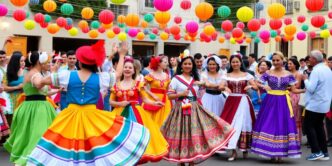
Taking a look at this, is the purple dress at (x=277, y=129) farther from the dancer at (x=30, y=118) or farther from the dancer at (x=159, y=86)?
the dancer at (x=30, y=118)

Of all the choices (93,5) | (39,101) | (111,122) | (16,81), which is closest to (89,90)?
(111,122)

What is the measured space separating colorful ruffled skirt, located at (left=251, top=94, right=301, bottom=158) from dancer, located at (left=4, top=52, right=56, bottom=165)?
3.61 meters

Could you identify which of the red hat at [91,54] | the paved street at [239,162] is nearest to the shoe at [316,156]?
the paved street at [239,162]

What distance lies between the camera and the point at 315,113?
959 centimetres

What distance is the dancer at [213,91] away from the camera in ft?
31.3

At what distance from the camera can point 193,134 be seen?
7.93m

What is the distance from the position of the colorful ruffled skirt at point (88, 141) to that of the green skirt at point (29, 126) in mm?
1215

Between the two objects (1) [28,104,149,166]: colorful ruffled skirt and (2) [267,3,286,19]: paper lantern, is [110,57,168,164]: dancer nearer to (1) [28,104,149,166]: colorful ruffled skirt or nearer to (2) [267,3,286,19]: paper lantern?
(1) [28,104,149,166]: colorful ruffled skirt

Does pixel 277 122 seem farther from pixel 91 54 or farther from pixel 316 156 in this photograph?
pixel 91 54

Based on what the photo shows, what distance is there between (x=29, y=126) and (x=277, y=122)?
412cm

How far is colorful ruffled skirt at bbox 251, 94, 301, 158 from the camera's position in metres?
9.04

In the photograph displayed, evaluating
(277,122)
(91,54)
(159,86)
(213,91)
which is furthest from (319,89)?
(91,54)

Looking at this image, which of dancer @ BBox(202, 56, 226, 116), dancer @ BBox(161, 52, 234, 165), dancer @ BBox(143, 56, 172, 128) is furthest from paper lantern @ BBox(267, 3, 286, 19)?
dancer @ BBox(161, 52, 234, 165)

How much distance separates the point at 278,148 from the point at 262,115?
24.7 inches
